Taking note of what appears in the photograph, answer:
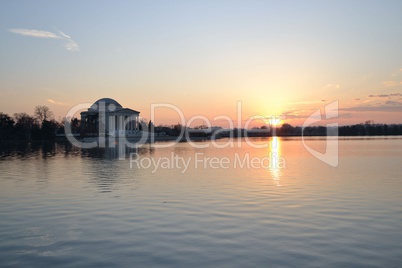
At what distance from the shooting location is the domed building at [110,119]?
145500 millimetres

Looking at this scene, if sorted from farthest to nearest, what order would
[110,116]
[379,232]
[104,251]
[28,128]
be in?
[110,116], [28,128], [379,232], [104,251]

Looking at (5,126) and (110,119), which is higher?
(110,119)

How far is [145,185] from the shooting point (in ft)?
75.3

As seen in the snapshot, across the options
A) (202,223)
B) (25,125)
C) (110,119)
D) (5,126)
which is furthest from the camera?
(110,119)

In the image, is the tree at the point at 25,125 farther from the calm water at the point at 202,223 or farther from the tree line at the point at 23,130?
the calm water at the point at 202,223

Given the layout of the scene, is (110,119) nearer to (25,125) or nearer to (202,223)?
(25,125)

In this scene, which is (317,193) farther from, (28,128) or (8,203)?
(28,128)

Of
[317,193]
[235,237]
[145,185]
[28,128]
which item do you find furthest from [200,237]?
[28,128]

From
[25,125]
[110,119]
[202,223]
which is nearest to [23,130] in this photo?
[25,125]

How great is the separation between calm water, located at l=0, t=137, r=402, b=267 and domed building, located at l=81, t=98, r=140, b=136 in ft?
405

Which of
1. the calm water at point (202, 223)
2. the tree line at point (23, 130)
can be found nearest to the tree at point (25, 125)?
the tree line at point (23, 130)

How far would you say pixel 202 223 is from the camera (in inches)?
525

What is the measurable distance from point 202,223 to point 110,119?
14123 centimetres

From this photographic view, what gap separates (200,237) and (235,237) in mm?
1054
